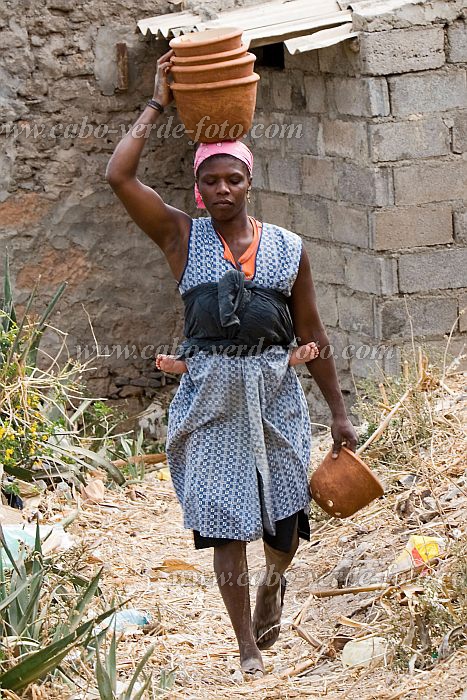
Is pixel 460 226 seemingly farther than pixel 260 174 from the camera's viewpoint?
No

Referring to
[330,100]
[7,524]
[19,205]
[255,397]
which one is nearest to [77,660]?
[255,397]

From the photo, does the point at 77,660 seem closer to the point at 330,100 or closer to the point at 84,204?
the point at 330,100

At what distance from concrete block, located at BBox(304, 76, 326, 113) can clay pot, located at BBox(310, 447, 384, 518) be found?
10.7 ft

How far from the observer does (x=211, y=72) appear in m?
3.55

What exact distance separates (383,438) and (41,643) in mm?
2318

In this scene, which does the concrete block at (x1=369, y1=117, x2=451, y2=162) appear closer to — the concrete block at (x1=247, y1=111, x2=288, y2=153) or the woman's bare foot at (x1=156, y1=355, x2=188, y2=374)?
the concrete block at (x1=247, y1=111, x2=288, y2=153)

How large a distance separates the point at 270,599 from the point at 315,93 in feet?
11.8

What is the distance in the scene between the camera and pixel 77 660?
3.46 meters

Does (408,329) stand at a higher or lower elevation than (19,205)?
lower

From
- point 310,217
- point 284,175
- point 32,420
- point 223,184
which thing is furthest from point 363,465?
point 284,175

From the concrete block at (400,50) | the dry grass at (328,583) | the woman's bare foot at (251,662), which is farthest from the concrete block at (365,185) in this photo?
the woman's bare foot at (251,662)

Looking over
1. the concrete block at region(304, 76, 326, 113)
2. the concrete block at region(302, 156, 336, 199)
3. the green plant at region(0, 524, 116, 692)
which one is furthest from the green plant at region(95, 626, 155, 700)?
the concrete block at region(304, 76, 326, 113)

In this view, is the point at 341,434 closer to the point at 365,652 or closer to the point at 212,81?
the point at 365,652

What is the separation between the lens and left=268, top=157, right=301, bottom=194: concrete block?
6.99 meters
